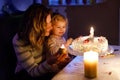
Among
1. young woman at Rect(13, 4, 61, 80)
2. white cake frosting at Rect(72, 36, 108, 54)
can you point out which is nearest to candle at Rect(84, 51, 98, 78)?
white cake frosting at Rect(72, 36, 108, 54)

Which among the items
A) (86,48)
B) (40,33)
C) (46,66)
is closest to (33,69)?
(46,66)

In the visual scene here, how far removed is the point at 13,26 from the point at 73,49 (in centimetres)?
50

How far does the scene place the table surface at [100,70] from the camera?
4.57 feet

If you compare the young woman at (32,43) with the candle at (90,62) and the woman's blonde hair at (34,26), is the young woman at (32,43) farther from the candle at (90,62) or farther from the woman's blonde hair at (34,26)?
the candle at (90,62)

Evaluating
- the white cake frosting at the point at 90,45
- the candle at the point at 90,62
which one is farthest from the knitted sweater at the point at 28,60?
the candle at the point at 90,62

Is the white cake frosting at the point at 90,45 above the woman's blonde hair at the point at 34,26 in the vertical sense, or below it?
below

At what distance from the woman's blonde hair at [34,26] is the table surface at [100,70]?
0.30m

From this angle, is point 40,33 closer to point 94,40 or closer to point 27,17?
point 27,17

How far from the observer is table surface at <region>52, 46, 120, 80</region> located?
1392 millimetres

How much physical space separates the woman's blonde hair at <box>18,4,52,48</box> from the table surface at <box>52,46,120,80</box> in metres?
0.30

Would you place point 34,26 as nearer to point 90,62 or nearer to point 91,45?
point 91,45

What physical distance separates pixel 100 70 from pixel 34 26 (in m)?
0.55

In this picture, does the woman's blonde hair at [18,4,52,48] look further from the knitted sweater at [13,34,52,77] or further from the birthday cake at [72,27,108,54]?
the birthday cake at [72,27,108,54]

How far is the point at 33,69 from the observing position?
176 centimetres
